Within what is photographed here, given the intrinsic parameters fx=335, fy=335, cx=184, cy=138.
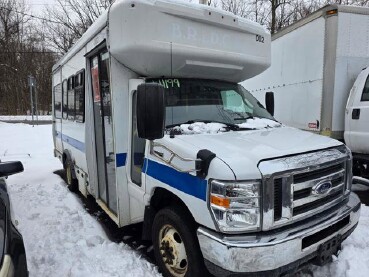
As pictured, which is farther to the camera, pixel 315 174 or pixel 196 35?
pixel 196 35

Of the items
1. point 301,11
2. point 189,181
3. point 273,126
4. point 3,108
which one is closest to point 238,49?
point 273,126

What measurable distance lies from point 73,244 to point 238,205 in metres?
2.56

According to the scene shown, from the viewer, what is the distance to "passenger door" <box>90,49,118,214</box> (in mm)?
4425

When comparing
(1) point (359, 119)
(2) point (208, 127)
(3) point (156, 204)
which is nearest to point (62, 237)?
(3) point (156, 204)

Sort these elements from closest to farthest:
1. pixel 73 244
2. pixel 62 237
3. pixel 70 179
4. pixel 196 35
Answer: pixel 196 35 < pixel 73 244 < pixel 62 237 < pixel 70 179

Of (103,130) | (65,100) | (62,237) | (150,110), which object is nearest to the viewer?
(150,110)

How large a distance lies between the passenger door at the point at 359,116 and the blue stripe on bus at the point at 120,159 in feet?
14.6

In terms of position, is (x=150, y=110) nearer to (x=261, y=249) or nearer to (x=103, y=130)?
(x=261, y=249)

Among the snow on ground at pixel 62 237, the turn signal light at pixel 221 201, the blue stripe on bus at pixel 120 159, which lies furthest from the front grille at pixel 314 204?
the blue stripe on bus at pixel 120 159

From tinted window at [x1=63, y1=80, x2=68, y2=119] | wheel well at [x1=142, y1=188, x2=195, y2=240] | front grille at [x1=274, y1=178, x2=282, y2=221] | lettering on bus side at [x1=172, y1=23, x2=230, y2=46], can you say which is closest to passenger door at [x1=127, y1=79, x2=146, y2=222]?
wheel well at [x1=142, y1=188, x2=195, y2=240]

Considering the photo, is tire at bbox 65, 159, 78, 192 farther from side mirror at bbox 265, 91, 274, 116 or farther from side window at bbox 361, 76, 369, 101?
side window at bbox 361, 76, 369, 101

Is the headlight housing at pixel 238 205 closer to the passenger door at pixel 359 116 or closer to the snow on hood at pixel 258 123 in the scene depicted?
the snow on hood at pixel 258 123

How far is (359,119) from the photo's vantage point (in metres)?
6.12

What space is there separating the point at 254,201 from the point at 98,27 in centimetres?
299
